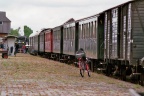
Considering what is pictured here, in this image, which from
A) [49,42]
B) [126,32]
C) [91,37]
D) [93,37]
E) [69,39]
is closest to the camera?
[126,32]

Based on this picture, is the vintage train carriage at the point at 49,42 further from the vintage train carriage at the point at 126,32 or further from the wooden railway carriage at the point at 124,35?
the vintage train carriage at the point at 126,32

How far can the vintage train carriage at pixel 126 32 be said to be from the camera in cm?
1873

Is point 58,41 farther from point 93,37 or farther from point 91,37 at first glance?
point 93,37

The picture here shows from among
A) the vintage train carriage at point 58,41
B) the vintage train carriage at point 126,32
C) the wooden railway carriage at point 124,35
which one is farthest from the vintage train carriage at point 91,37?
the vintage train carriage at point 58,41

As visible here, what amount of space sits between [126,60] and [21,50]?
78092 millimetres

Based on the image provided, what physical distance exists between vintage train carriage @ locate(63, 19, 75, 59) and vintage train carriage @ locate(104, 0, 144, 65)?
13.2m

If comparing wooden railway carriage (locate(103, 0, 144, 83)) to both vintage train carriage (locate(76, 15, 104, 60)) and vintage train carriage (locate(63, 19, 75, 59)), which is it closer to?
vintage train carriage (locate(76, 15, 104, 60))

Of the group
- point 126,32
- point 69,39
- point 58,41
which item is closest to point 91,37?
point 126,32

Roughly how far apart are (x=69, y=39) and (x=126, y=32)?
19.6 metres

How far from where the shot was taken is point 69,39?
39.1 metres

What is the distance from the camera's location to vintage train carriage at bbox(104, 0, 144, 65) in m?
18.7

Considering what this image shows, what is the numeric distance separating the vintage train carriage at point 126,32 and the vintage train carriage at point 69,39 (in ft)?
43.5

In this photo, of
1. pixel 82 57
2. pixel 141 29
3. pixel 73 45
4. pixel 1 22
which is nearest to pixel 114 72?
pixel 82 57

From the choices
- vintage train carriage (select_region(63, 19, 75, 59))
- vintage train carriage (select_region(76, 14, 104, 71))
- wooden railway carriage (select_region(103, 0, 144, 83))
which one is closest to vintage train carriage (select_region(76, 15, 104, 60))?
vintage train carriage (select_region(76, 14, 104, 71))
